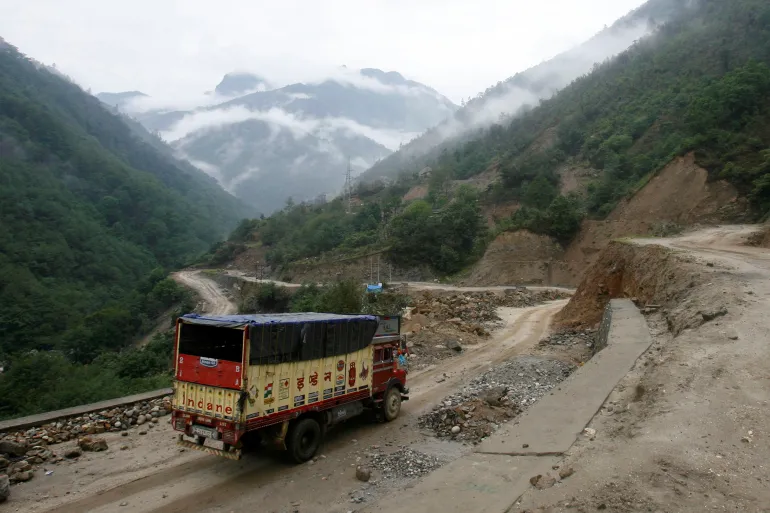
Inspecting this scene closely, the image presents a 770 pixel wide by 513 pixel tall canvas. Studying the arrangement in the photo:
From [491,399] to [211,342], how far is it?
7.09m

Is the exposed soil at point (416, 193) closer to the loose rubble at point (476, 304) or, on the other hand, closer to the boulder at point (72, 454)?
the loose rubble at point (476, 304)

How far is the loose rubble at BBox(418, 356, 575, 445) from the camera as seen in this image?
11.1m

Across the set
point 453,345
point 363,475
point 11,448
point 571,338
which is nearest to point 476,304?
point 571,338

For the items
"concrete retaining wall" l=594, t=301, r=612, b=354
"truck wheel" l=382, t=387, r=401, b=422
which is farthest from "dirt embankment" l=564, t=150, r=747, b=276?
"truck wheel" l=382, t=387, r=401, b=422

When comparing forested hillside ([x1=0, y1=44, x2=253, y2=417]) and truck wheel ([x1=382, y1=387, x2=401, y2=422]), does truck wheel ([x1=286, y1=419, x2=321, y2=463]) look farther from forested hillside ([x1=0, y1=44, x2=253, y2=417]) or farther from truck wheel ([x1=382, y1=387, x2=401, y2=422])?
Answer: forested hillside ([x1=0, y1=44, x2=253, y2=417])

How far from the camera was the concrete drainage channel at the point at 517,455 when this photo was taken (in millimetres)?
5898

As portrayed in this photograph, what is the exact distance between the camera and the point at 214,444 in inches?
327

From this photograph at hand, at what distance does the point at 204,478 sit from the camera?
8695 mm

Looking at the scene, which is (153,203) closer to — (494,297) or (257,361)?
(494,297)

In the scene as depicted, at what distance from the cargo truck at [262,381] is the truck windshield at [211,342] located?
17 millimetres

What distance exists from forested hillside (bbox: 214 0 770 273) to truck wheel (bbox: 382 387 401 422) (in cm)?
3468

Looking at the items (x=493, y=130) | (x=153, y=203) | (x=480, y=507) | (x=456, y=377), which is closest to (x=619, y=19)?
(x=493, y=130)

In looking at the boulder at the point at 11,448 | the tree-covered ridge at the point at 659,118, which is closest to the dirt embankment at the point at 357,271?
the tree-covered ridge at the point at 659,118

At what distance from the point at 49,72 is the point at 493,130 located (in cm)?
12904
